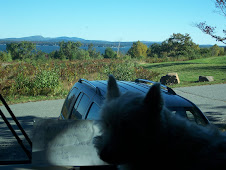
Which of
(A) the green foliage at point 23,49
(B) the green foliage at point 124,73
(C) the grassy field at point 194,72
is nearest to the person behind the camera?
(B) the green foliage at point 124,73

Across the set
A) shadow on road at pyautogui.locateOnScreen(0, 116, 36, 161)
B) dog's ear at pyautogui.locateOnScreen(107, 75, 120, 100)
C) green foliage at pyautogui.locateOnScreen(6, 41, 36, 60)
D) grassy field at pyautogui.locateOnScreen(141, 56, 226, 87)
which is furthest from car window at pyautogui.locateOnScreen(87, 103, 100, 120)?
green foliage at pyautogui.locateOnScreen(6, 41, 36, 60)

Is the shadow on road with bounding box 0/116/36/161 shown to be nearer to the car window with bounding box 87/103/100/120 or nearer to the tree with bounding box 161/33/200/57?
the car window with bounding box 87/103/100/120

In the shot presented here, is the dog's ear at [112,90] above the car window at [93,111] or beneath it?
above

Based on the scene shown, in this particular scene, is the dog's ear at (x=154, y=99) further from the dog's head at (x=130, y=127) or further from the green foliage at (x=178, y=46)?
the green foliage at (x=178, y=46)

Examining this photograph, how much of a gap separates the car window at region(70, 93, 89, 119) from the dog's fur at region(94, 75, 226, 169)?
2653 mm

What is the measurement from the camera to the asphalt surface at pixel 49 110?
21.4 ft

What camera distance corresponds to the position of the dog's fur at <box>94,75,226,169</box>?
1.32m

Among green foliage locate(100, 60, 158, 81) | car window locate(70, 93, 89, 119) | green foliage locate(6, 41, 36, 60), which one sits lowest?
green foliage locate(6, 41, 36, 60)

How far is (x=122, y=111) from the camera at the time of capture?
1.37 m

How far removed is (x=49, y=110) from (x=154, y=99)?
9.87m

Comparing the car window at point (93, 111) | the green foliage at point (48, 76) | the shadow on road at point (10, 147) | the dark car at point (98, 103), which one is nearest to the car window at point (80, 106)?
the dark car at point (98, 103)

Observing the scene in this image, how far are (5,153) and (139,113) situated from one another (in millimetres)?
5771

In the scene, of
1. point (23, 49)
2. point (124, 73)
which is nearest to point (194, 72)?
point (124, 73)

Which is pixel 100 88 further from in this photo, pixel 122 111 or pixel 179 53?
pixel 179 53
